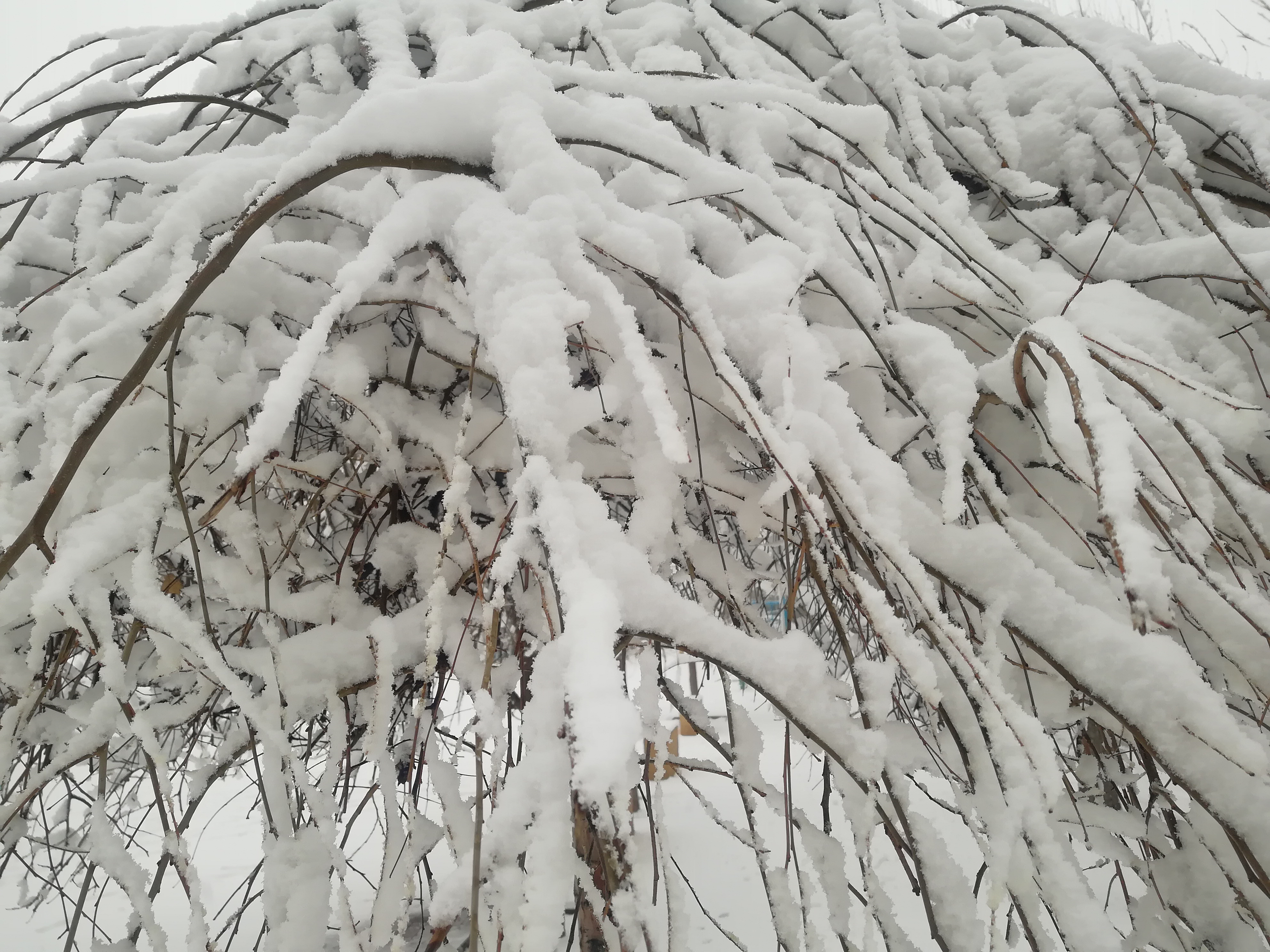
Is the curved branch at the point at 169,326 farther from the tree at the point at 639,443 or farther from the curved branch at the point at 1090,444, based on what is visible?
the curved branch at the point at 1090,444

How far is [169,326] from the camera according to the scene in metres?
0.32

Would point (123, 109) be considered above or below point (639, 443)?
above

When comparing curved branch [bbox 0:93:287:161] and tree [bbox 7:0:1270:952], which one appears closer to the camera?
tree [bbox 7:0:1270:952]

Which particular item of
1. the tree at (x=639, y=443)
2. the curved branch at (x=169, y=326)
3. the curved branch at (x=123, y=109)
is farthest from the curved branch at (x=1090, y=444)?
the curved branch at (x=123, y=109)

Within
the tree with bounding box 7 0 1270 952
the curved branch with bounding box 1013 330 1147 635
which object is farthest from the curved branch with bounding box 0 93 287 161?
the curved branch with bounding box 1013 330 1147 635

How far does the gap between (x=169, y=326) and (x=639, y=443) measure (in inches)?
10.4

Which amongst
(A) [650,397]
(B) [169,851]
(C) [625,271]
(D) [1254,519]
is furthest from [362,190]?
(D) [1254,519]

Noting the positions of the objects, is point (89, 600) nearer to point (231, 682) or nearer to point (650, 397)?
point (231, 682)

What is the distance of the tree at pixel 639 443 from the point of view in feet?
1.07

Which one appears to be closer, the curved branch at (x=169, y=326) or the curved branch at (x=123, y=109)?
the curved branch at (x=169, y=326)

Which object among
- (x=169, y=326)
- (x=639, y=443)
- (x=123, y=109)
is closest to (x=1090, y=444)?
(x=639, y=443)

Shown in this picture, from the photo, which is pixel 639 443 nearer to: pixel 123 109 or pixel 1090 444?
pixel 1090 444

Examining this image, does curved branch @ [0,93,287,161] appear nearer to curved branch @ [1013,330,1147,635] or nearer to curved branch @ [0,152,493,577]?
curved branch @ [0,152,493,577]

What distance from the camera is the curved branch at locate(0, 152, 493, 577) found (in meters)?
0.30
